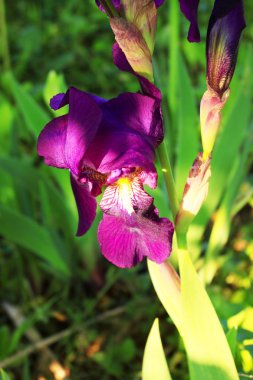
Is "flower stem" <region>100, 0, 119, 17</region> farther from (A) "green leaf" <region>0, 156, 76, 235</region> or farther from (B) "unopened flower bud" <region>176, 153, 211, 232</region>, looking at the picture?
(A) "green leaf" <region>0, 156, 76, 235</region>

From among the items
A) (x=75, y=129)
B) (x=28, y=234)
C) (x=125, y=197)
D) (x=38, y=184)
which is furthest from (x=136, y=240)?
(x=38, y=184)

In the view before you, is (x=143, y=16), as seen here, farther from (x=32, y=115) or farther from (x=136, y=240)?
(x=32, y=115)

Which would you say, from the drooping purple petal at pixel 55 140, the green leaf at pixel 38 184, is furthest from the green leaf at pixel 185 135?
the drooping purple petal at pixel 55 140

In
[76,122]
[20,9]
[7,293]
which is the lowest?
[7,293]

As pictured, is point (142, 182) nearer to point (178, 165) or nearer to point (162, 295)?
point (162, 295)

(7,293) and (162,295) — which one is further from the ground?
(162,295)

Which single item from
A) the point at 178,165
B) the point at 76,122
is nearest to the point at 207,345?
the point at 76,122

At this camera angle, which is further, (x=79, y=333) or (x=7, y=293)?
(x=7, y=293)

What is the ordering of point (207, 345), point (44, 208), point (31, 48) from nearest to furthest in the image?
point (207, 345) < point (44, 208) < point (31, 48)
